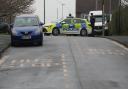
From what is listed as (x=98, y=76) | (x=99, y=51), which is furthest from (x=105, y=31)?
(x=98, y=76)

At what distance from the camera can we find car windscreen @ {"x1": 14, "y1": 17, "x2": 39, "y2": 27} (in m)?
26.0

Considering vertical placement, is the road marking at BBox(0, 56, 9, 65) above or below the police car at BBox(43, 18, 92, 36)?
below

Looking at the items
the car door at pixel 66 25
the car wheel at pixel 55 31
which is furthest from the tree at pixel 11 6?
the car door at pixel 66 25

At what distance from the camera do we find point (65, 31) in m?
40.9

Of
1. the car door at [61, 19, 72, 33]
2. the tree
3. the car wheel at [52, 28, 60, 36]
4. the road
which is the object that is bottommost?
the road

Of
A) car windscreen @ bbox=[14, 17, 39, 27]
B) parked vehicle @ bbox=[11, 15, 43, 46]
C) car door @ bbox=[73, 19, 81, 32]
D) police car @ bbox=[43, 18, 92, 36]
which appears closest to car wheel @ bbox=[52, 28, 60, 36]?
police car @ bbox=[43, 18, 92, 36]

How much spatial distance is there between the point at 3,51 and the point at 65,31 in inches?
766

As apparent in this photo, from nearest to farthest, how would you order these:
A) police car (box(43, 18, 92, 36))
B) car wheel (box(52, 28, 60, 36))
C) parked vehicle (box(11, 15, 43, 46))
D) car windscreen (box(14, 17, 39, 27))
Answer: parked vehicle (box(11, 15, 43, 46))
car windscreen (box(14, 17, 39, 27))
police car (box(43, 18, 92, 36))
car wheel (box(52, 28, 60, 36))

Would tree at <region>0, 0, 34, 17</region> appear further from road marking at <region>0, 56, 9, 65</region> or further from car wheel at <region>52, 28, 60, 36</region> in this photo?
road marking at <region>0, 56, 9, 65</region>

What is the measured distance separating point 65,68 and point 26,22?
10.3 m

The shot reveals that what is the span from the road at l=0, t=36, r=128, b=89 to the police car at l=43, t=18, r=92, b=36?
57.3ft

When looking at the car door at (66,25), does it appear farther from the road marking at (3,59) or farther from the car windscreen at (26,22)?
the road marking at (3,59)

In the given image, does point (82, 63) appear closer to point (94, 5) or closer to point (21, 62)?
point (21, 62)

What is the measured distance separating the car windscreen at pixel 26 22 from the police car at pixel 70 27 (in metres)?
14.1
